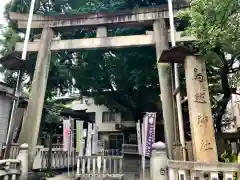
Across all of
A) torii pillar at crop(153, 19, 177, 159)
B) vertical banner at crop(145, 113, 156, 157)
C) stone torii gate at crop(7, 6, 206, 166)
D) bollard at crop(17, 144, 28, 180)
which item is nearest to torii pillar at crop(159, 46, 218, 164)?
torii pillar at crop(153, 19, 177, 159)

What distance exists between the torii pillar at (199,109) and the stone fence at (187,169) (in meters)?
0.66

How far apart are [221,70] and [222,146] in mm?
3410

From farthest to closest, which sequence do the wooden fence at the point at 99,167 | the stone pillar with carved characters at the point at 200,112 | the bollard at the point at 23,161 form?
the wooden fence at the point at 99,167 < the bollard at the point at 23,161 < the stone pillar with carved characters at the point at 200,112

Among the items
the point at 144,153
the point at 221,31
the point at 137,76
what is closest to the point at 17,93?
the point at 144,153

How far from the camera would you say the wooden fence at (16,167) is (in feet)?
23.0

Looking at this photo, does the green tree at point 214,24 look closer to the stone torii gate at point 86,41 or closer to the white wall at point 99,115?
the stone torii gate at point 86,41

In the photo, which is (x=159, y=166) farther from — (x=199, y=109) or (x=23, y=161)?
(x=23, y=161)

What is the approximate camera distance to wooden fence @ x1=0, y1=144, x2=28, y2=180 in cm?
700

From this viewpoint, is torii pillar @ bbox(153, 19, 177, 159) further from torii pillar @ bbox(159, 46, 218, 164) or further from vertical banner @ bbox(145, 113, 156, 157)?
torii pillar @ bbox(159, 46, 218, 164)

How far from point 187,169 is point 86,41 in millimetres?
6762

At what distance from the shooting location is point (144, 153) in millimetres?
8250

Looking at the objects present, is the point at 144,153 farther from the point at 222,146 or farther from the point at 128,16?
the point at 128,16

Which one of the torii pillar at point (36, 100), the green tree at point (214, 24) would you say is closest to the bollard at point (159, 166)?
the green tree at point (214, 24)

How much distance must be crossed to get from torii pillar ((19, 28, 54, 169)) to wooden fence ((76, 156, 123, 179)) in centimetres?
181
